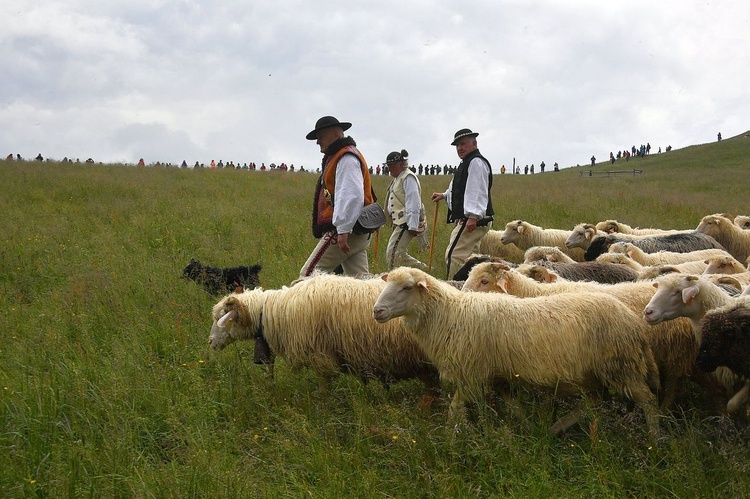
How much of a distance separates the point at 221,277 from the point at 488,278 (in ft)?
12.9

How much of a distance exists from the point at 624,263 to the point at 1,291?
8.28m

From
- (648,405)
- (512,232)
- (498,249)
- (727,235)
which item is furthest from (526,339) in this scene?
(727,235)

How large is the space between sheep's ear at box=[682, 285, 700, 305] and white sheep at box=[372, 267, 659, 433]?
0.35 metres

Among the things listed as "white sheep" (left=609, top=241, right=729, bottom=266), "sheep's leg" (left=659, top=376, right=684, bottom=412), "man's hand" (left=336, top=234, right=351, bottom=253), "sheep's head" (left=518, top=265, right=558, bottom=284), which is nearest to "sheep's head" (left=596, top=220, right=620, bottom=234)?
"white sheep" (left=609, top=241, right=729, bottom=266)

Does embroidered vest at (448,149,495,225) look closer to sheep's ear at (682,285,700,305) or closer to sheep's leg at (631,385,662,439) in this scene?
sheep's ear at (682,285,700,305)

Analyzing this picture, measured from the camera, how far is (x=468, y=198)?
716 centimetres

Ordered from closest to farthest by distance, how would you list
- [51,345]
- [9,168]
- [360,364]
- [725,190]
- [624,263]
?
[360,364] < [51,345] < [624,263] < [9,168] < [725,190]

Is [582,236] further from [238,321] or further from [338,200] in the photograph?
[238,321]

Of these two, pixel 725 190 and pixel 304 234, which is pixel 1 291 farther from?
pixel 725 190

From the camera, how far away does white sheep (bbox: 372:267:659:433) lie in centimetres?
402

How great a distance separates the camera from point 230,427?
4.28 metres

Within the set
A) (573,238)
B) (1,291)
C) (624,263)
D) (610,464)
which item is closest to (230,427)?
(610,464)

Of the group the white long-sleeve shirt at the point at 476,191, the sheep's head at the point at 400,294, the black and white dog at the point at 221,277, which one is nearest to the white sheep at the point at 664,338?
the sheep's head at the point at 400,294

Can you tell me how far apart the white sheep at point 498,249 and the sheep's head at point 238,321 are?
602 centimetres
